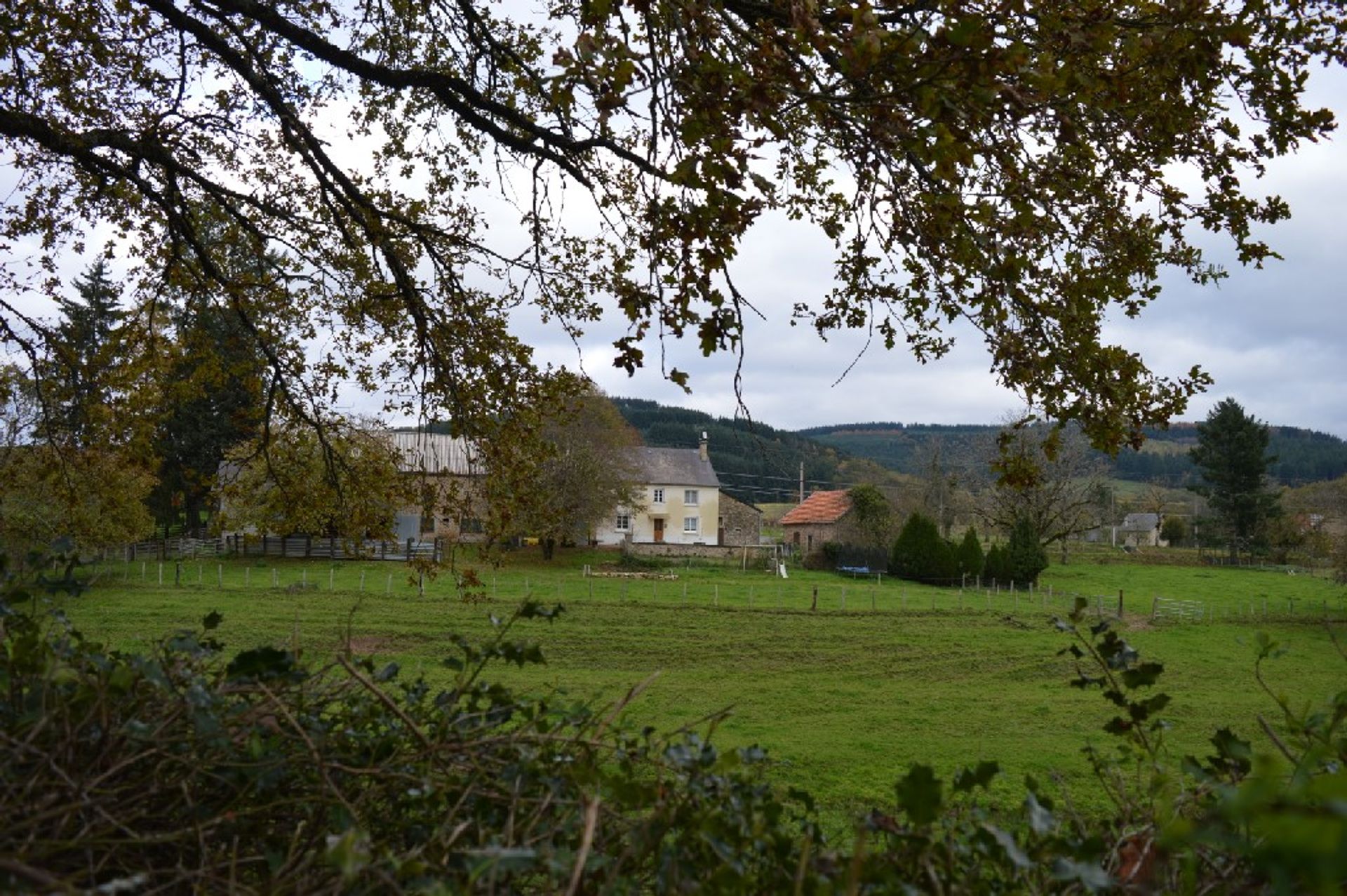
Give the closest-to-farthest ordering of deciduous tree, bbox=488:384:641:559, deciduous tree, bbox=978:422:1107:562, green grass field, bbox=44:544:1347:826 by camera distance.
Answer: green grass field, bbox=44:544:1347:826, deciduous tree, bbox=488:384:641:559, deciduous tree, bbox=978:422:1107:562

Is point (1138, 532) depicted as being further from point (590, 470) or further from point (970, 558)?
point (590, 470)

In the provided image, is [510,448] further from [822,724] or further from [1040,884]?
[822,724]

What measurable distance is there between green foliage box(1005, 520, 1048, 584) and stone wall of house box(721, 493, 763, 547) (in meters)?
21.2

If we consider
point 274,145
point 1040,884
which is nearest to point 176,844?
point 1040,884

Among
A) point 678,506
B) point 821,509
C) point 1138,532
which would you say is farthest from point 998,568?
point 1138,532

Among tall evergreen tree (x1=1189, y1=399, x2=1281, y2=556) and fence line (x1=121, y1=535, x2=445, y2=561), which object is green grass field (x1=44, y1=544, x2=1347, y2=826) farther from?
tall evergreen tree (x1=1189, y1=399, x2=1281, y2=556)

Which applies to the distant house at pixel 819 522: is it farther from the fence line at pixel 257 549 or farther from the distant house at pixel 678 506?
the fence line at pixel 257 549

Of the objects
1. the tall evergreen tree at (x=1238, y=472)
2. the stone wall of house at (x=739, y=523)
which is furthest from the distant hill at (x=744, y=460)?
the tall evergreen tree at (x=1238, y=472)

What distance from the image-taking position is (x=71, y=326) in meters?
10.2

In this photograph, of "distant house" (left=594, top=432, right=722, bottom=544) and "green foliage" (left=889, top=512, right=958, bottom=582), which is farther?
"distant house" (left=594, top=432, right=722, bottom=544)

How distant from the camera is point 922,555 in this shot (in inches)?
1630

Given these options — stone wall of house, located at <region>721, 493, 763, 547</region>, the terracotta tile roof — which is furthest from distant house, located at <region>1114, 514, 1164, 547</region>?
stone wall of house, located at <region>721, 493, 763, 547</region>

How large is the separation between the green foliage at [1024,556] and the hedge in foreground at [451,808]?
4085cm

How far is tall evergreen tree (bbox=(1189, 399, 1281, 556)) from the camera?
182 ft
